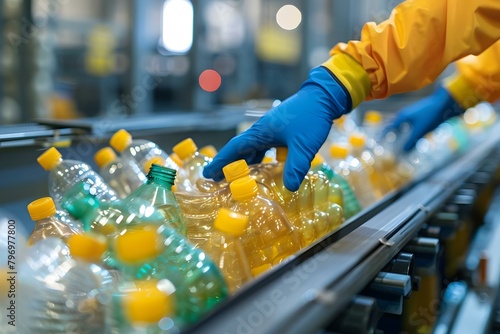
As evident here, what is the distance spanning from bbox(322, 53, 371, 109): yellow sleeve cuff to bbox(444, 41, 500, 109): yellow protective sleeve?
960 mm

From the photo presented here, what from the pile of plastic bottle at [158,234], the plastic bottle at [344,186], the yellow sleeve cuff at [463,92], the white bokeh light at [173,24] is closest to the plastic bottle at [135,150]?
the pile of plastic bottle at [158,234]

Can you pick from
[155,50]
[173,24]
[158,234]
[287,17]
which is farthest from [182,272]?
[287,17]

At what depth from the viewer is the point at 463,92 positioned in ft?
8.87

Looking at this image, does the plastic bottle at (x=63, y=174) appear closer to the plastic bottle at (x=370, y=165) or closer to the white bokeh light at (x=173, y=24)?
the plastic bottle at (x=370, y=165)

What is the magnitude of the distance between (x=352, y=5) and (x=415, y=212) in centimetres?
546

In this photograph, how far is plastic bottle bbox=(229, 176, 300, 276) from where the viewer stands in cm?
117

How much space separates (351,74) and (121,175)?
73cm

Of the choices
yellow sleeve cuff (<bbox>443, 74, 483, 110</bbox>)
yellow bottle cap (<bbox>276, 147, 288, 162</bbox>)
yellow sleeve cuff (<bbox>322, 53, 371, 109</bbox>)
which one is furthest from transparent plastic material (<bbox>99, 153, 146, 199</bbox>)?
yellow sleeve cuff (<bbox>443, 74, 483, 110</bbox>)

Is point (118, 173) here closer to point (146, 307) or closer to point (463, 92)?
point (146, 307)

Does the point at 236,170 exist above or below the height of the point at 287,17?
below

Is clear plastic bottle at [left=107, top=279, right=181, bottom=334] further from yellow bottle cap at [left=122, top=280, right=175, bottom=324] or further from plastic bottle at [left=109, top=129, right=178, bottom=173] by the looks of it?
plastic bottle at [left=109, top=129, right=178, bottom=173]

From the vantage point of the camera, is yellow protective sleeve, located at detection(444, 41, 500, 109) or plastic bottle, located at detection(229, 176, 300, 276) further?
yellow protective sleeve, located at detection(444, 41, 500, 109)

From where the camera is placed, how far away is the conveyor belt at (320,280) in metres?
0.76

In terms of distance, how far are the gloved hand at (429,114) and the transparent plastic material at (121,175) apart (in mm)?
1646
